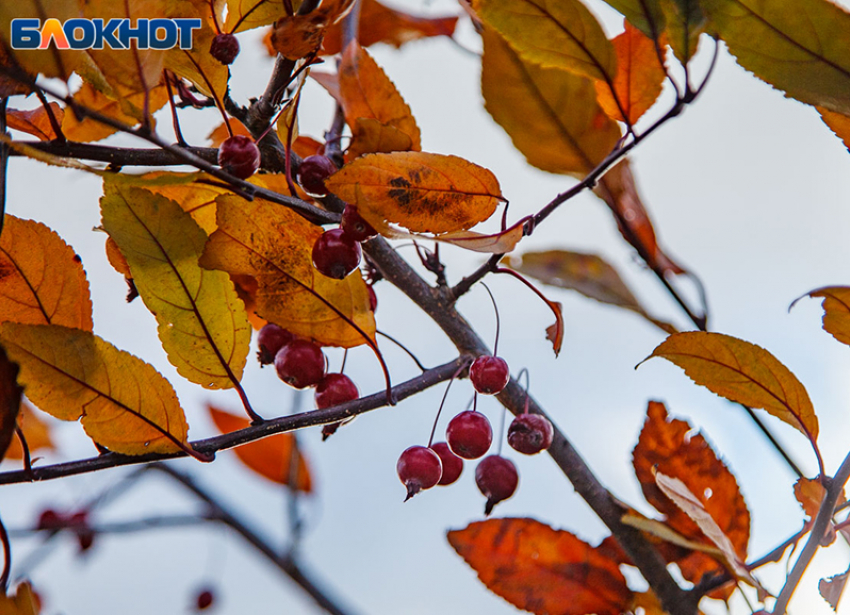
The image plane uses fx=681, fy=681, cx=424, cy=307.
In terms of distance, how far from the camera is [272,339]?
22.9 inches

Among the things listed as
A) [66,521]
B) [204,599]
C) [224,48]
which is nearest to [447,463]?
[224,48]

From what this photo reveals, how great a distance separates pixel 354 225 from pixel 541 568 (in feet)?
1.11

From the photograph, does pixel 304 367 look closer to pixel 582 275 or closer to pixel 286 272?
pixel 286 272

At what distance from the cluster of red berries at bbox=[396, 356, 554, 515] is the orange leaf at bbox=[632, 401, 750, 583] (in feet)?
0.37

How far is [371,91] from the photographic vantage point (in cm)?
52

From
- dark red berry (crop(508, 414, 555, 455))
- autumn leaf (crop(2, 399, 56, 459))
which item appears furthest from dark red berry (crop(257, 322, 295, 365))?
autumn leaf (crop(2, 399, 56, 459))

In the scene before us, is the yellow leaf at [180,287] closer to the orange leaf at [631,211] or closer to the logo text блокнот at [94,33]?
the logo text блокнот at [94,33]

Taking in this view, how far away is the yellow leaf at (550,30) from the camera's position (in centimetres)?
44

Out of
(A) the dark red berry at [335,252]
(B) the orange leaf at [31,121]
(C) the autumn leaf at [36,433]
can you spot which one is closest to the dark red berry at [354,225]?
(A) the dark red berry at [335,252]

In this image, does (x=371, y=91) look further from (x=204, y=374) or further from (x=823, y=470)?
(x=823, y=470)

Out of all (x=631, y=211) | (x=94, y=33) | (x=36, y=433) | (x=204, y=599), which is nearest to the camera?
(x=94, y=33)

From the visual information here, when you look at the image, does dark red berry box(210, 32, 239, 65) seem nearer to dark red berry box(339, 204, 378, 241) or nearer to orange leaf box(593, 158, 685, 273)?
dark red berry box(339, 204, 378, 241)

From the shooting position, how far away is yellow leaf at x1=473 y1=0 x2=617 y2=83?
1.43ft

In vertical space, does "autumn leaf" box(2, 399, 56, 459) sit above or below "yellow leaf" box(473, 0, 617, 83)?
above
